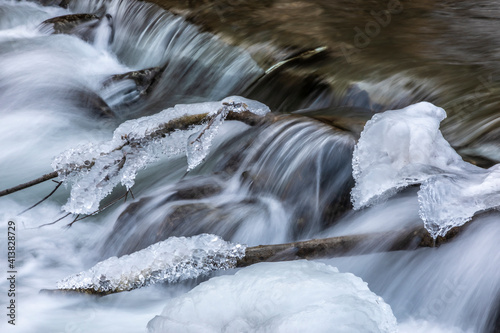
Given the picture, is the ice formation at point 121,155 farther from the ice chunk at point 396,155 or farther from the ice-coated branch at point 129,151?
the ice chunk at point 396,155

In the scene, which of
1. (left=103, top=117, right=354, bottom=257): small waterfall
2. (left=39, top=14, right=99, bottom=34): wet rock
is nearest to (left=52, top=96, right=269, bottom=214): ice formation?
(left=103, top=117, right=354, bottom=257): small waterfall

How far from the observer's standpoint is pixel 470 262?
2502 mm

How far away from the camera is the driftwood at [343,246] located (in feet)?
8.02

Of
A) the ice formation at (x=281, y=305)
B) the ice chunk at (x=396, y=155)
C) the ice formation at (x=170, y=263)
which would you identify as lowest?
the ice formation at (x=170, y=263)

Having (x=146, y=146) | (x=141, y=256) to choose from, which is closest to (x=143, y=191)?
(x=146, y=146)

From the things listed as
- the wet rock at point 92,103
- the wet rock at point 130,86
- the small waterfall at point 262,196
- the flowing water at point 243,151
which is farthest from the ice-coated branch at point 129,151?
the wet rock at point 130,86

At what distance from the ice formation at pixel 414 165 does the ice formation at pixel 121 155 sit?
0.73 metres

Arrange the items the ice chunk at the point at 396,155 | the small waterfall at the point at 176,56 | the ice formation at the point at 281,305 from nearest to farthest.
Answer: the ice formation at the point at 281,305, the ice chunk at the point at 396,155, the small waterfall at the point at 176,56

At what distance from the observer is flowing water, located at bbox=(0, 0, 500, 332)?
2670 mm

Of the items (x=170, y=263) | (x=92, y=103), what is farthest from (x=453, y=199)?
(x=92, y=103)

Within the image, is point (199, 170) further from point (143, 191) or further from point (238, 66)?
point (238, 66)

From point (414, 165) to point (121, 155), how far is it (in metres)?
1.31

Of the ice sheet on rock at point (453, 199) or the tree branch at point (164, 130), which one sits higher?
the ice sheet on rock at point (453, 199)

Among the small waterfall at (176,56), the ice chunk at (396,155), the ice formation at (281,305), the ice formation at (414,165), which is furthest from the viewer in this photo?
the small waterfall at (176,56)
